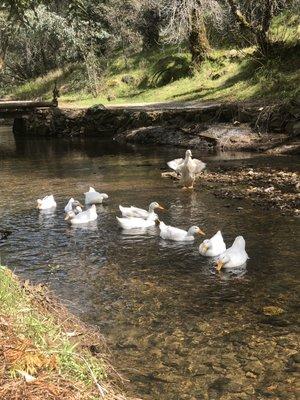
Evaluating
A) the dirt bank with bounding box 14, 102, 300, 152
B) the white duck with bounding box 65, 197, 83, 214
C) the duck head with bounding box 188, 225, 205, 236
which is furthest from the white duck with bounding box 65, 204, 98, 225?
the dirt bank with bounding box 14, 102, 300, 152

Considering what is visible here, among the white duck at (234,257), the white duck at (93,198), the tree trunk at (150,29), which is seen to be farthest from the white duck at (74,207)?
the tree trunk at (150,29)

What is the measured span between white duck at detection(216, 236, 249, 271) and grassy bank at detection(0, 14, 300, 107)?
49.7 feet

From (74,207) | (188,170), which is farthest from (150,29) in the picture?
(74,207)

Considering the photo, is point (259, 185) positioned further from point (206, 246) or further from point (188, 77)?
point (188, 77)

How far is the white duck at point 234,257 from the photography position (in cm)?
904

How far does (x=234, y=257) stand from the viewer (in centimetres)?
911

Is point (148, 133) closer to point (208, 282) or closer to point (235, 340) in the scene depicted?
point (208, 282)

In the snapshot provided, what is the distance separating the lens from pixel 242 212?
506 inches

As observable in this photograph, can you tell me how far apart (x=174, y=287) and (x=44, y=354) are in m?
4.17

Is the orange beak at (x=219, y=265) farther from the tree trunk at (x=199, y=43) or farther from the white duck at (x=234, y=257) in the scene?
the tree trunk at (x=199, y=43)

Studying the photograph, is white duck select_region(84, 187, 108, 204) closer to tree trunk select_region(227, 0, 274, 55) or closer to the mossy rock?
the mossy rock

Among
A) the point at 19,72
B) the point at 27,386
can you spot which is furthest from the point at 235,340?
the point at 19,72

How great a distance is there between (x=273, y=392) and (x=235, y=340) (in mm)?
1165

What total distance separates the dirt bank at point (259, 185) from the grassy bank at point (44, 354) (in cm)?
768
